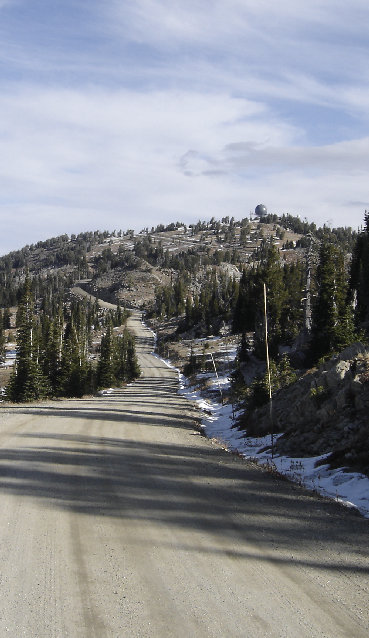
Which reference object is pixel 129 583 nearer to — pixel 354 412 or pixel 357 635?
pixel 357 635

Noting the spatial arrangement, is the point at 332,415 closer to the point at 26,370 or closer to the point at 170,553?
the point at 170,553

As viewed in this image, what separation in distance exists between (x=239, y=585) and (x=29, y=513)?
458 cm

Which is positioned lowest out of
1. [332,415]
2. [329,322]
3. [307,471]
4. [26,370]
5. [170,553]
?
[26,370]

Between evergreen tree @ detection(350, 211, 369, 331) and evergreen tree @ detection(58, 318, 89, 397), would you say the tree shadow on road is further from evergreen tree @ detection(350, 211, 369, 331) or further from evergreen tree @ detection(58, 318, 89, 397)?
evergreen tree @ detection(350, 211, 369, 331)

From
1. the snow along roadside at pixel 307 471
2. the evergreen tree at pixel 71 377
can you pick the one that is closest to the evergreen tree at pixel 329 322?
the snow along roadside at pixel 307 471

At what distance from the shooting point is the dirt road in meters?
5.36

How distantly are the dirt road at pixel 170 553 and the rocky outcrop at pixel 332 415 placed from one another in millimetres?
2138

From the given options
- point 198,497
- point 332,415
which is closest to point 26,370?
point 332,415

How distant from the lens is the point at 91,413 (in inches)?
1040

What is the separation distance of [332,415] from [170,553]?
358 inches

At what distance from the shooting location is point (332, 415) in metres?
14.8

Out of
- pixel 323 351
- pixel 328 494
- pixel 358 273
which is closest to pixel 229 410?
pixel 323 351

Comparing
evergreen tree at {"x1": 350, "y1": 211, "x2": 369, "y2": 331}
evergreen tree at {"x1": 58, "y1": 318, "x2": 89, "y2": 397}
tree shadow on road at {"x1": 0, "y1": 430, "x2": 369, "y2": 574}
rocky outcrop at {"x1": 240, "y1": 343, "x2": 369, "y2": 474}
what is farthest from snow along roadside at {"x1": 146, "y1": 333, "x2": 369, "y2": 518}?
evergreen tree at {"x1": 350, "y1": 211, "x2": 369, "y2": 331}

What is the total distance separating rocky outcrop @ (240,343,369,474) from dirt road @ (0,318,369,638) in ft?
7.01
